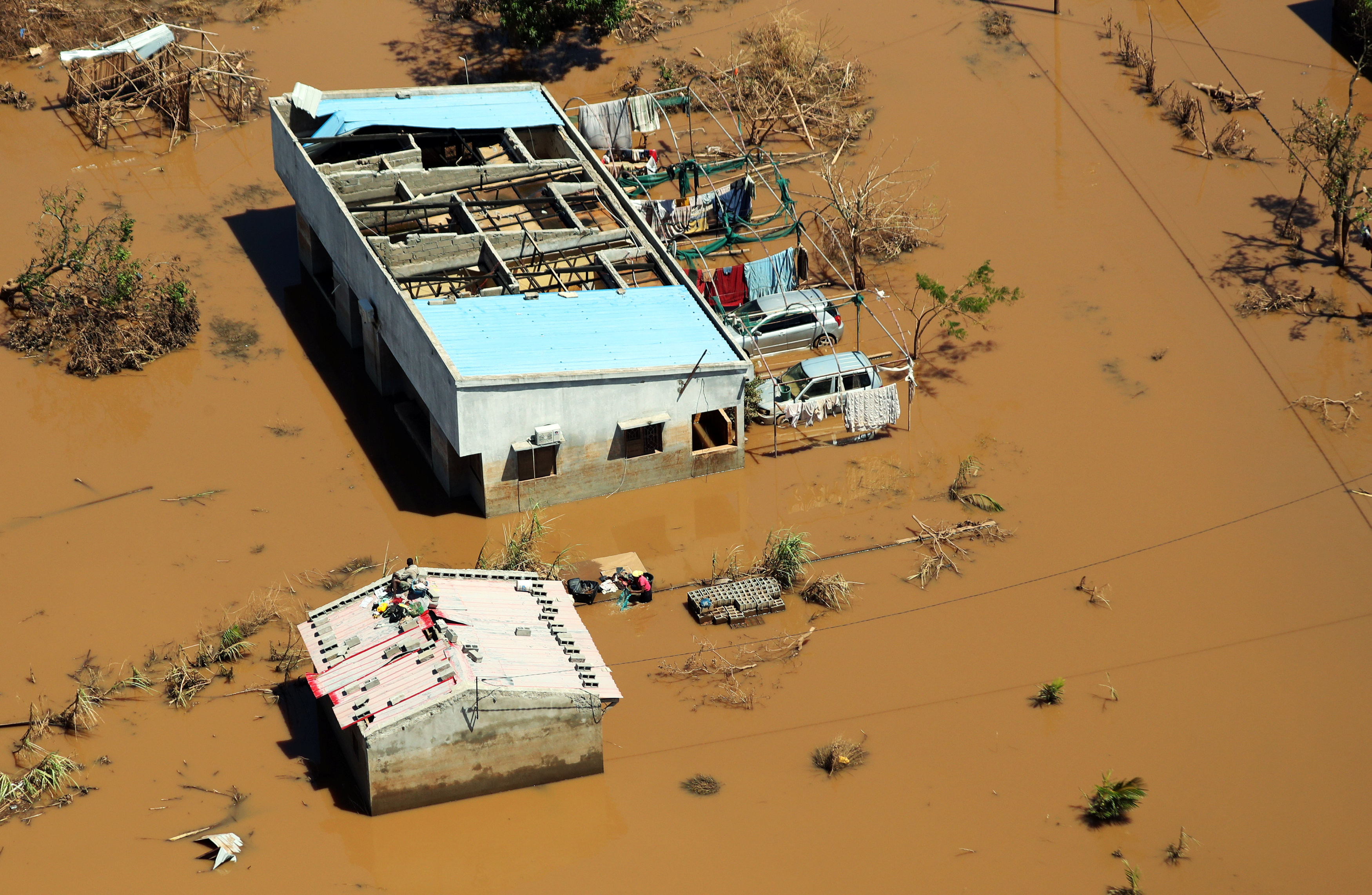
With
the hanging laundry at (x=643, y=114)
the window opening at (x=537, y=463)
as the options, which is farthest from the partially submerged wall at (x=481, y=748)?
the hanging laundry at (x=643, y=114)

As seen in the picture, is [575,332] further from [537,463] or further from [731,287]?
[731,287]

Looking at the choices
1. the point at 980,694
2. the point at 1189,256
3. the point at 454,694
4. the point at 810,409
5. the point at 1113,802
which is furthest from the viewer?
the point at 1189,256

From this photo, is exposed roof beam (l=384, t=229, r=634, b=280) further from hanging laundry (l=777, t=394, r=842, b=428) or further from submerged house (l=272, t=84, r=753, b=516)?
hanging laundry (l=777, t=394, r=842, b=428)

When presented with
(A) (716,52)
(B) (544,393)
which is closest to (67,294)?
(B) (544,393)

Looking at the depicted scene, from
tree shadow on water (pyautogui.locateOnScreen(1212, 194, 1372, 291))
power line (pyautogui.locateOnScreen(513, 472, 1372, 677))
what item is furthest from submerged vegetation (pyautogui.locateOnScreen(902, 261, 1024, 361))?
power line (pyautogui.locateOnScreen(513, 472, 1372, 677))

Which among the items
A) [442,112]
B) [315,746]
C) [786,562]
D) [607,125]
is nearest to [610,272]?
[442,112]
